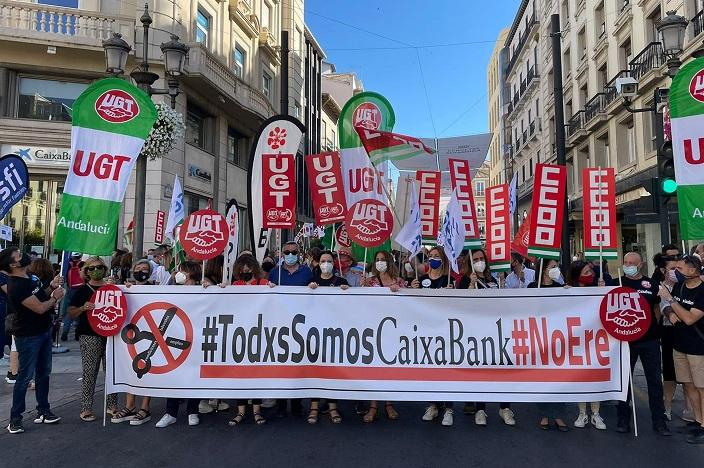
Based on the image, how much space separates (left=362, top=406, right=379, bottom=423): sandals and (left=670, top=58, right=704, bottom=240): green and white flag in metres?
3.82

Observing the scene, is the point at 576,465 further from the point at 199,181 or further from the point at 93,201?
the point at 199,181

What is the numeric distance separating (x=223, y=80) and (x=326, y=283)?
15.1 meters

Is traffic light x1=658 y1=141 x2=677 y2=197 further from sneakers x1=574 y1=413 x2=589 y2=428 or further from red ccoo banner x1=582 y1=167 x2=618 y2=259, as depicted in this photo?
sneakers x1=574 y1=413 x2=589 y2=428

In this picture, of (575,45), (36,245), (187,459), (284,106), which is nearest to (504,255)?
(187,459)

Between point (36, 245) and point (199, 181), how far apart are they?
5651mm

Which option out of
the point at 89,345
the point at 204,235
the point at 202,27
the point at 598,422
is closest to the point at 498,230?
the point at 598,422

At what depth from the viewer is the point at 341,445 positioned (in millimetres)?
4828

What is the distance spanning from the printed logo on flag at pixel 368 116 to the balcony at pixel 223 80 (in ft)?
33.5

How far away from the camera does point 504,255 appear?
22.7ft

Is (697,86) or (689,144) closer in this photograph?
(689,144)

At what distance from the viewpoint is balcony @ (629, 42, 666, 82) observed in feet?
60.3

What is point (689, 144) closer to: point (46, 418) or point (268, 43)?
point (46, 418)

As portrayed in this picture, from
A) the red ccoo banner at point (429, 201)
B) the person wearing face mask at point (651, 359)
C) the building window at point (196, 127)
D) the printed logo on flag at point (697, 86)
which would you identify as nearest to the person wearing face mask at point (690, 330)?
the person wearing face mask at point (651, 359)

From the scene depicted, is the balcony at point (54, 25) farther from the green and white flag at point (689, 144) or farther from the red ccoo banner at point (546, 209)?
the green and white flag at point (689, 144)
